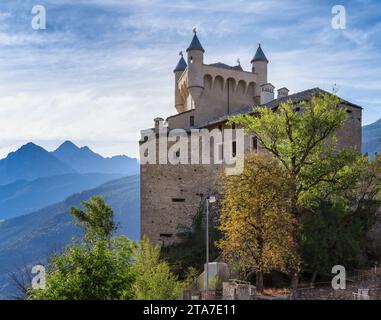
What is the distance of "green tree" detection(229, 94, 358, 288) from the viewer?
2748cm

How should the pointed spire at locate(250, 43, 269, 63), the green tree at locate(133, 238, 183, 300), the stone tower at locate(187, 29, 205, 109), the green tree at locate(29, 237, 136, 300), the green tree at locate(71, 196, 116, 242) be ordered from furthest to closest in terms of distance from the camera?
the pointed spire at locate(250, 43, 269, 63) < the stone tower at locate(187, 29, 205, 109) < the green tree at locate(71, 196, 116, 242) < the green tree at locate(133, 238, 183, 300) < the green tree at locate(29, 237, 136, 300)

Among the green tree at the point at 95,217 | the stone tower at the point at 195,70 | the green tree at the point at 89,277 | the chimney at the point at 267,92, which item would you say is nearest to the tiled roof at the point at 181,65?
the stone tower at the point at 195,70

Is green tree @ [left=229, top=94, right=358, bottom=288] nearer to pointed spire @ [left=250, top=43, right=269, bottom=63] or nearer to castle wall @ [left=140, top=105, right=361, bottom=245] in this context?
castle wall @ [left=140, top=105, right=361, bottom=245]

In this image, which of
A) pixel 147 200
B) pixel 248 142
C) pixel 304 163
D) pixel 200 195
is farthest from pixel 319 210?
pixel 147 200

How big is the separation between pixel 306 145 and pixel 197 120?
25.9 meters

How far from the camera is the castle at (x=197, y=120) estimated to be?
44562mm

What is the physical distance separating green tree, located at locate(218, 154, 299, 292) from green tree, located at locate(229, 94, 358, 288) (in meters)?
0.93

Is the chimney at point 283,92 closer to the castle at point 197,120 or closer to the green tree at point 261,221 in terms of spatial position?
the castle at point 197,120

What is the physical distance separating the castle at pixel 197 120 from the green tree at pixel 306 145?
12138 millimetres

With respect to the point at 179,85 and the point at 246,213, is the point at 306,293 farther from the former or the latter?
the point at 179,85

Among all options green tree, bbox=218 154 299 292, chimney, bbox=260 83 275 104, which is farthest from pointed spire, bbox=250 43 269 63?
green tree, bbox=218 154 299 292

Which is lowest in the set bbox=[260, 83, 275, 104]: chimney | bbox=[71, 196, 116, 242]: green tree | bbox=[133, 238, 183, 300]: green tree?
bbox=[133, 238, 183, 300]: green tree

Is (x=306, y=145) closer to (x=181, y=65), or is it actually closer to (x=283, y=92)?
(x=283, y=92)
